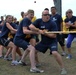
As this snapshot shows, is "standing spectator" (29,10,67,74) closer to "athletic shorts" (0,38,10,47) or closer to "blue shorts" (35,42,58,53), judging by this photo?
"blue shorts" (35,42,58,53)

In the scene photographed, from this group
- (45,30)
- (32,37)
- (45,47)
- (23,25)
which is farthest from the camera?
(32,37)

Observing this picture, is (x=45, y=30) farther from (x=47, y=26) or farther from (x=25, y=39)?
(x=25, y=39)

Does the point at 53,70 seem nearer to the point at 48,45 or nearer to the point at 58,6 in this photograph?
the point at 48,45

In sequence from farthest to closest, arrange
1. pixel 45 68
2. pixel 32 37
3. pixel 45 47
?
pixel 32 37 → pixel 45 68 → pixel 45 47

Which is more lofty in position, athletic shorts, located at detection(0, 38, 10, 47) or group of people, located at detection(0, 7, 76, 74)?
Result: group of people, located at detection(0, 7, 76, 74)

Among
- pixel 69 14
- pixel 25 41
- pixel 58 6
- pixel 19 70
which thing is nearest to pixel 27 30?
pixel 25 41

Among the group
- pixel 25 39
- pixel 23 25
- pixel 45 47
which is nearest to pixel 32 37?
pixel 25 39

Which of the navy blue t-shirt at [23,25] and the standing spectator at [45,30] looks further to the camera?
the navy blue t-shirt at [23,25]

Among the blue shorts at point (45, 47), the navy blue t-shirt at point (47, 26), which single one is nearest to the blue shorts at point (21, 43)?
A: the blue shorts at point (45, 47)

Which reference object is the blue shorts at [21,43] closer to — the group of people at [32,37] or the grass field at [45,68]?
the group of people at [32,37]

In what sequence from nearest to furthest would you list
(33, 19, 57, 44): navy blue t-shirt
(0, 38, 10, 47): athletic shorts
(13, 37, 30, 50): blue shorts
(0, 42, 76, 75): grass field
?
(33, 19, 57, 44): navy blue t-shirt → (0, 42, 76, 75): grass field → (13, 37, 30, 50): blue shorts → (0, 38, 10, 47): athletic shorts

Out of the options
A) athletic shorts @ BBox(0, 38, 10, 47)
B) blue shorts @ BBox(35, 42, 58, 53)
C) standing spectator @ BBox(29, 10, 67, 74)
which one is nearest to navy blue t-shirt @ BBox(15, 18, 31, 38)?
standing spectator @ BBox(29, 10, 67, 74)

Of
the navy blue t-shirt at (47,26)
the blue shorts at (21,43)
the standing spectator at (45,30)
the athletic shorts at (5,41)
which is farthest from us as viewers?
the athletic shorts at (5,41)

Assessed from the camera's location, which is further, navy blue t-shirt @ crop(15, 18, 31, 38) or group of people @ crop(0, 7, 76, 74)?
navy blue t-shirt @ crop(15, 18, 31, 38)
